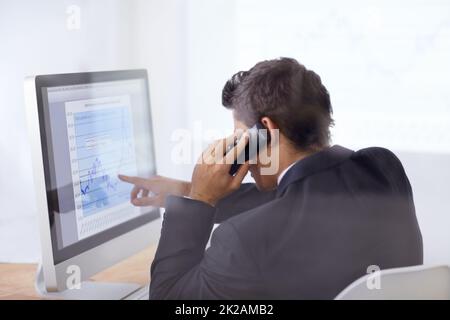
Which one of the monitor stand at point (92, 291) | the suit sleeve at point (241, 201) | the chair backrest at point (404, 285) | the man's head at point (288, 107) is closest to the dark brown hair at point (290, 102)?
the man's head at point (288, 107)

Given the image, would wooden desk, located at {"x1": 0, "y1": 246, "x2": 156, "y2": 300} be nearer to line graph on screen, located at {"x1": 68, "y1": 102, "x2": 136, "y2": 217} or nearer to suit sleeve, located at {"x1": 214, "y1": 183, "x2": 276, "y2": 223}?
line graph on screen, located at {"x1": 68, "y1": 102, "x2": 136, "y2": 217}

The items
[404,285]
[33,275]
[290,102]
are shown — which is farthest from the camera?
[33,275]

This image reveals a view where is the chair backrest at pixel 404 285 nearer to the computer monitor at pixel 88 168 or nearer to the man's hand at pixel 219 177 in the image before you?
the man's hand at pixel 219 177

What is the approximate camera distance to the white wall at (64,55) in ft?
3.99

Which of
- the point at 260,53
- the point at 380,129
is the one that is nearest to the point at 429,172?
the point at 380,129

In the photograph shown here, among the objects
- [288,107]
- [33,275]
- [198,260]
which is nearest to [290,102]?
[288,107]

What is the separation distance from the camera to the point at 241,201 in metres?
1.14

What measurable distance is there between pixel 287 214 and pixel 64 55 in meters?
0.59

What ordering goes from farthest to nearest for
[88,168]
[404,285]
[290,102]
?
1. [88,168]
2. [290,102]
3. [404,285]

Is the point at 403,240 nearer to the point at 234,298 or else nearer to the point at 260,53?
the point at 234,298

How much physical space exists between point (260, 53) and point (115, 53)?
322 mm

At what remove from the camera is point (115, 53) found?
1.26 metres

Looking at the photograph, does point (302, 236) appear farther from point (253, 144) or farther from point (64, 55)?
point (64, 55)

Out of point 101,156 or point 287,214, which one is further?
point 101,156
